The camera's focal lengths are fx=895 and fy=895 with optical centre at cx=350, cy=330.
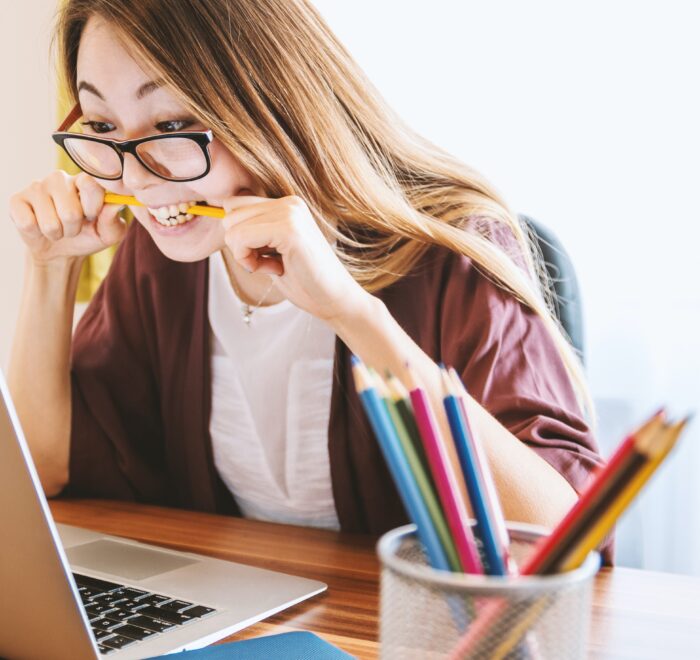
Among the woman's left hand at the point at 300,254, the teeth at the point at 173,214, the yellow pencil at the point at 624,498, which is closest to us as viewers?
the yellow pencil at the point at 624,498

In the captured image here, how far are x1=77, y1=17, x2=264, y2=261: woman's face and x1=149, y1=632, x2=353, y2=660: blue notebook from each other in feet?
1.84

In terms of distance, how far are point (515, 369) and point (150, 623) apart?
0.49 meters

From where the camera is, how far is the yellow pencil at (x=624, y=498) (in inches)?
11.7

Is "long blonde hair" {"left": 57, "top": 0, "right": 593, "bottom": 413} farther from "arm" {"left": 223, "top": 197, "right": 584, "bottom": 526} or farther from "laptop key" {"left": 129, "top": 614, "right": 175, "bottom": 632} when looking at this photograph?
"laptop key" {"left": 129, "top": 614, "right": 175, "bottom": 632}

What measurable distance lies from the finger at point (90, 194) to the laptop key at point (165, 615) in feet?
2.21

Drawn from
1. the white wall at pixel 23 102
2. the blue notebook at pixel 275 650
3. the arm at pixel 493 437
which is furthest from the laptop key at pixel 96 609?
the white wall at pixel 23 102

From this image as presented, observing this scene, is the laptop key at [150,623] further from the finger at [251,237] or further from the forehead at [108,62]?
the forehead at [108,62]

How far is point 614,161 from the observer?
177 centimetres

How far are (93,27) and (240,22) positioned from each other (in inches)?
7.2

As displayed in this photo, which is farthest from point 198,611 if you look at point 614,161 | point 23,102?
point 23,102

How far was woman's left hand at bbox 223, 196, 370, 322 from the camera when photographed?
84 centimetres

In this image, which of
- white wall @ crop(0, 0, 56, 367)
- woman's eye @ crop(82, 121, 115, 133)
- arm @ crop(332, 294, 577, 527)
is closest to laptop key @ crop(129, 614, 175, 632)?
arm @ crop(332, 294, 577, 527)

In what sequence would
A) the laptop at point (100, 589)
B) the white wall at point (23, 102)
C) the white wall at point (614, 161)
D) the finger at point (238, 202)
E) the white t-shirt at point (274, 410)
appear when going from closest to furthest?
the laptop at point (100, 589), the finger at point (238, 202), the white t-shirt at point (274, 410), the white wall at point (614, 161), the white wall at point (23, 102)

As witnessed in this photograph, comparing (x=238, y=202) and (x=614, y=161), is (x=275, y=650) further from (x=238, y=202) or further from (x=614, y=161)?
(x=614, y=161)
